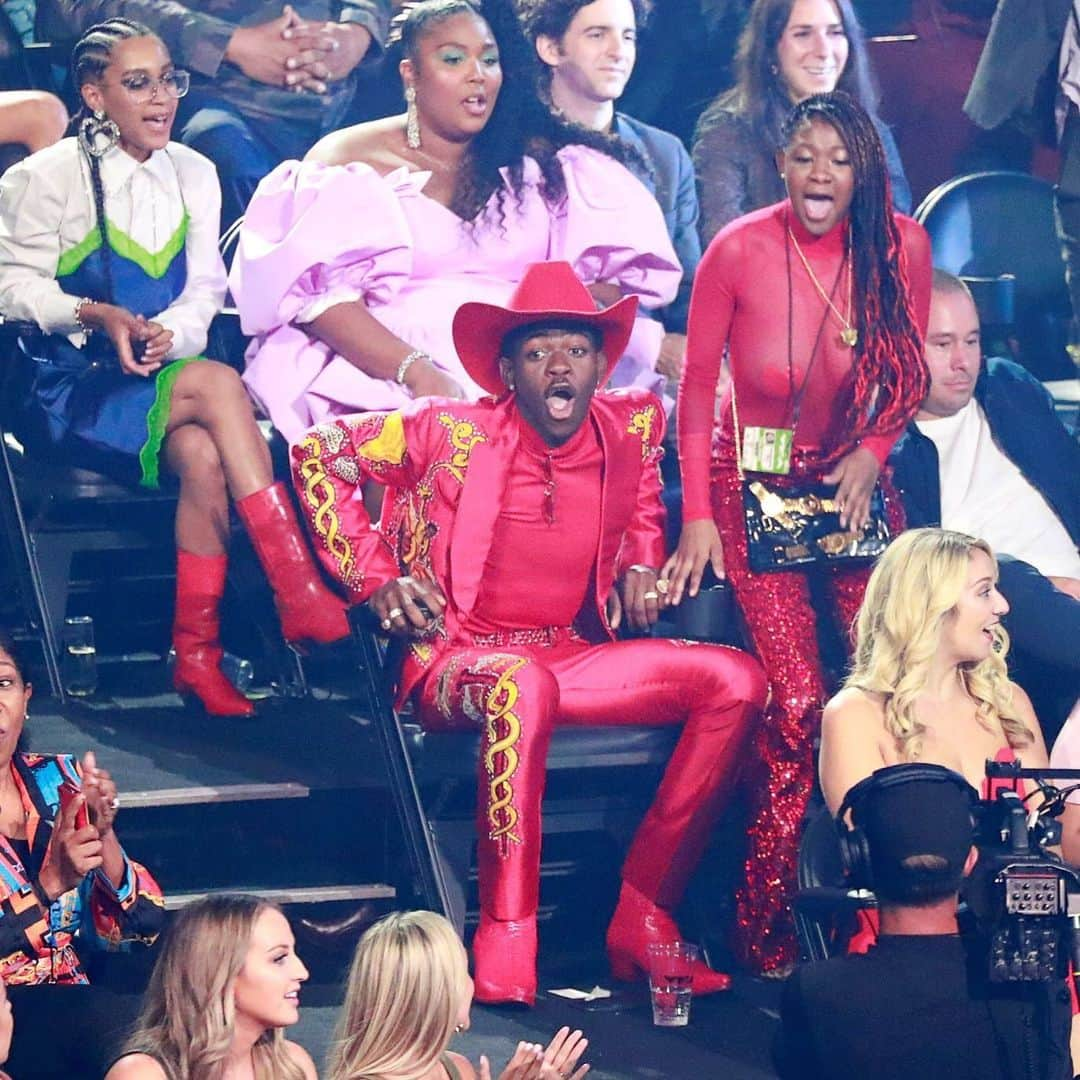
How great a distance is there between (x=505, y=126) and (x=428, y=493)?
3.54 ft

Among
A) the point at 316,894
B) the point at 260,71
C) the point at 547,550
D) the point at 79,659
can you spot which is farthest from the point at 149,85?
the point at 316,894

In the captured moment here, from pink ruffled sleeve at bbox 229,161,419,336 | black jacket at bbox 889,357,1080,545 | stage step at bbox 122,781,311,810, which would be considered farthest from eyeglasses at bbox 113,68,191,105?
black jacket at bbox 889,357,1080,545

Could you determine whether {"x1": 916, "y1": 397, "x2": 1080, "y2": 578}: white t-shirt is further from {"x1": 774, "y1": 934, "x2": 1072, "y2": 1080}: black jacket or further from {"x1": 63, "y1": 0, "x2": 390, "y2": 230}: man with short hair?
{"x1": 774, "y1": 934, "x2": 1072, "y2": 1080}: black jacket

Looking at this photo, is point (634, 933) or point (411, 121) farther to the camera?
point (411, 121)

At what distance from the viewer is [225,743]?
462cm

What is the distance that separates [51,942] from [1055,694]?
239 centimetres

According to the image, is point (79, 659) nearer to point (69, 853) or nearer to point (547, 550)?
point (547, 550)

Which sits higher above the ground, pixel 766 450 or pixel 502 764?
pixel 766 450

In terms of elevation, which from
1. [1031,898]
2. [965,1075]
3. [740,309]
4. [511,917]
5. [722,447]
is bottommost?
[511,917]

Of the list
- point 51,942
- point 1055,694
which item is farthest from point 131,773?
point 1055,694

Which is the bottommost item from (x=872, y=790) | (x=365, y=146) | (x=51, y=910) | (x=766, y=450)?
(x=51, y=910)

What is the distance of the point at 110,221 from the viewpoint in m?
4.80

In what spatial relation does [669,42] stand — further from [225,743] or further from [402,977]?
[402,977]

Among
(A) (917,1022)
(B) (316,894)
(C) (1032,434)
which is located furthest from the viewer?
(C) (1032,434)
